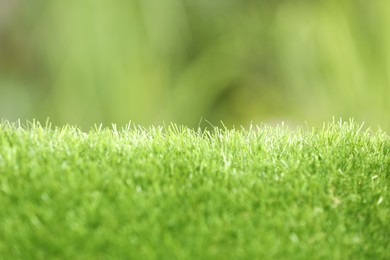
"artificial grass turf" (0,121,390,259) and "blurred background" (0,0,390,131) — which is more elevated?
"blurred background" (0,0,390,131)

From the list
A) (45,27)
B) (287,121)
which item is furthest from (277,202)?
(45,27)

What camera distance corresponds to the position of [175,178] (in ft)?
4.08

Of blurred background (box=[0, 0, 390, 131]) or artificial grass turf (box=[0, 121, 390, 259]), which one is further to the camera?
blurred background (box=[0, 0, 390, 131])

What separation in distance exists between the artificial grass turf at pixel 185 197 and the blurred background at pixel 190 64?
1.92 m

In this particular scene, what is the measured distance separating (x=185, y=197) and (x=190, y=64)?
2.36 meters

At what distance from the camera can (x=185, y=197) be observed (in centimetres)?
119

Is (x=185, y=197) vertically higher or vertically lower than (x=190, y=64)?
lower

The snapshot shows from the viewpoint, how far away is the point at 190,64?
352cm

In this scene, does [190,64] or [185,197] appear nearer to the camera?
[185,197]

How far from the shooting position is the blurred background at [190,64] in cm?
338

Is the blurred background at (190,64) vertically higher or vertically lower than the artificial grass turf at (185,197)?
higher

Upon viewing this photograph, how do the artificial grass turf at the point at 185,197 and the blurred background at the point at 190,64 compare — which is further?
A: the blurred background at the point at 190,64

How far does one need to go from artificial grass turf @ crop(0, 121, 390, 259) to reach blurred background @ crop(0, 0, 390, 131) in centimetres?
192

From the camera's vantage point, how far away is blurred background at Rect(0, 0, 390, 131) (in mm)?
3381
